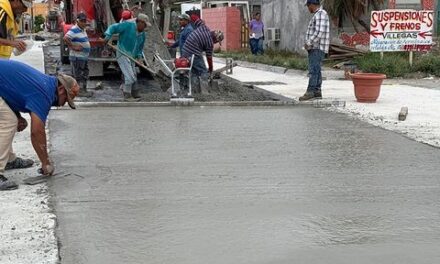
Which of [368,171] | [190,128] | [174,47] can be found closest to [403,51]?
[174,47]

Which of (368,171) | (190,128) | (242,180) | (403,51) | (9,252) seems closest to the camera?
(9,252)

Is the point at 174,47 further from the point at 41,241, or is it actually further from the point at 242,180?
the point at 41,241

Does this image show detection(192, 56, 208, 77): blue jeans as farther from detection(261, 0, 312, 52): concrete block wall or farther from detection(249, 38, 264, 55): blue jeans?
detection(249, 38, 264, 55): blue jeans

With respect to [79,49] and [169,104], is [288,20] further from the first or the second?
[169,104]

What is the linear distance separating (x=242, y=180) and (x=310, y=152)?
58.1 inches

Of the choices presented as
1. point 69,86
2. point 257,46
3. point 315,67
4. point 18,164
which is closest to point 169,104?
point 315,67

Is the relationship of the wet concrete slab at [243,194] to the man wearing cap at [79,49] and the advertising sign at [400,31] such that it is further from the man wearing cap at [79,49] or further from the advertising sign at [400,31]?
the advertising sign at [400,31]

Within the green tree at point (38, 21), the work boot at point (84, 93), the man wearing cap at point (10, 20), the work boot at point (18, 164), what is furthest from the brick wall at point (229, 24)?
the green tree at point (38, 21)

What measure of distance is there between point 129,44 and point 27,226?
7271 millimetres

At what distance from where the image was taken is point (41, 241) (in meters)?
4.04

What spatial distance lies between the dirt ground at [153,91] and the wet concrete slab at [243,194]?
2.95 metres

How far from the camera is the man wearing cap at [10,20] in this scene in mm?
5980

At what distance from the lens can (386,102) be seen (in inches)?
442

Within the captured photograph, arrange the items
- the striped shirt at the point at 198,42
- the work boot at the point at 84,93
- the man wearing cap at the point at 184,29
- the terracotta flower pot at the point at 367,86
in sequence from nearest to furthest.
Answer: the terracotta flower pot at the point at 367,86
the striped shirt at the point at 198,42
the work boot at the point at 84,93
the man wearing cap at the point at 184,29
